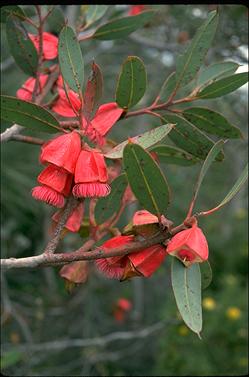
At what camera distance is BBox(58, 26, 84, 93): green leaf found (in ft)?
2.39

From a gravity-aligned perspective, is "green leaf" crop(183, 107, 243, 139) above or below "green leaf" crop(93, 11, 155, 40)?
below

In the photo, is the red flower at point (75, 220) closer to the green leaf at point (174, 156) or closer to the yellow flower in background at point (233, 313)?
the green leaf at point (174, 156)

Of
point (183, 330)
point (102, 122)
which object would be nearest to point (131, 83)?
point (102, 122)

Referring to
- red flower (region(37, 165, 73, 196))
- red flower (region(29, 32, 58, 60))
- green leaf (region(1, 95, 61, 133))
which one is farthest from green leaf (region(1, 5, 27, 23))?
red flower (region(37, 165, 73, 196))

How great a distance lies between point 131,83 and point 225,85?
0.16 meters

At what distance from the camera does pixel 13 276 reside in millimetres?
2260

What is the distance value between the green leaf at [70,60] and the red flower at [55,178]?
101 millimetres

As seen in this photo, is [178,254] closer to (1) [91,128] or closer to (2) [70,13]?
(1) [91,128]

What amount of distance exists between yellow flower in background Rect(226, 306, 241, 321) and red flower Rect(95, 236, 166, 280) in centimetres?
174

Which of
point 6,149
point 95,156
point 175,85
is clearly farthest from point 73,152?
point 6,149

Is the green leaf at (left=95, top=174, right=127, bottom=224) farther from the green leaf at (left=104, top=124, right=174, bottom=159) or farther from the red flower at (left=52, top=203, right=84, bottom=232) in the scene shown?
the green leaf at (left=104, top=124, right=174, bottom=159)

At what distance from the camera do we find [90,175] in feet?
2.19

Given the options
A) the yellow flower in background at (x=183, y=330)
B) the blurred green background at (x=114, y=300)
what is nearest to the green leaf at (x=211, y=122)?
the blurred green background at (x=114, y=300)

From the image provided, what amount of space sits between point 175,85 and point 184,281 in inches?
13.0
